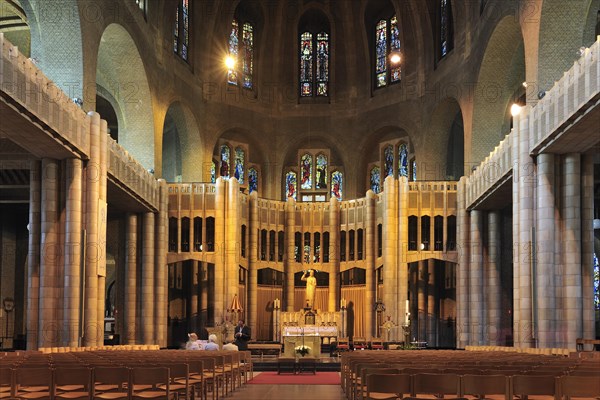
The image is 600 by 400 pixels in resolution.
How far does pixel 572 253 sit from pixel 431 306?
17.5 meters

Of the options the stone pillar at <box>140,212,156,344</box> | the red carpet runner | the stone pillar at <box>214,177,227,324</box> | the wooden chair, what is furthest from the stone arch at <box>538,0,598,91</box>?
the wooden chair

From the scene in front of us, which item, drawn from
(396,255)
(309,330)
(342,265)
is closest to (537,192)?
(309,330)

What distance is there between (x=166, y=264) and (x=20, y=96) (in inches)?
780

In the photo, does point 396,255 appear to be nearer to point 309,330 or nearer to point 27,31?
point 309,330

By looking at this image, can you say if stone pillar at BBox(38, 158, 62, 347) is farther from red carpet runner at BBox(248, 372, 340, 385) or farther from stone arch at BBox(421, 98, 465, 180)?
stone arch at BBox(421, 98, 465, 180)

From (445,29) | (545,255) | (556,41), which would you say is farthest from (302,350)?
(445,29)

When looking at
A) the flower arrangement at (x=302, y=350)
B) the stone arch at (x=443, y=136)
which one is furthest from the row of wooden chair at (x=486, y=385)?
the stone arch at (x=443, y=136)

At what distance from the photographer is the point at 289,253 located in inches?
1736

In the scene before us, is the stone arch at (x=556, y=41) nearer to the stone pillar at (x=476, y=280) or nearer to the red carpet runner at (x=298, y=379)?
the stone pillar at (x=476, y=280)

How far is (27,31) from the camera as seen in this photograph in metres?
38.6

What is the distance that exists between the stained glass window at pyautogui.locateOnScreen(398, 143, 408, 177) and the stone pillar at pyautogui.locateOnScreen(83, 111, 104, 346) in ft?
80.2

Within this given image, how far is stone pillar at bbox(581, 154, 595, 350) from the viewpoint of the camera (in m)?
24.8

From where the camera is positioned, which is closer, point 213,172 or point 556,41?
point 556,41

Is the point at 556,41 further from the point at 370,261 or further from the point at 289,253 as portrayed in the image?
the point at 289,253
